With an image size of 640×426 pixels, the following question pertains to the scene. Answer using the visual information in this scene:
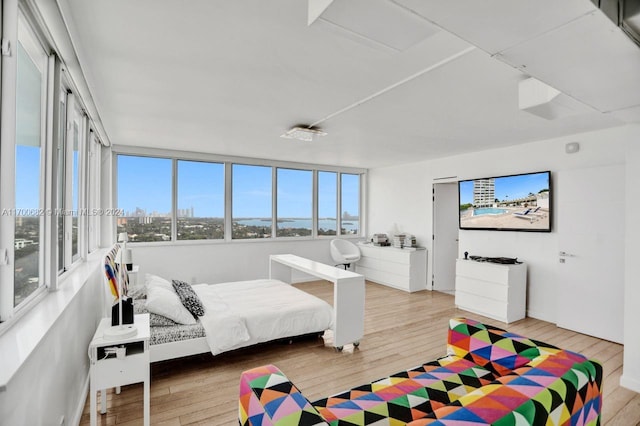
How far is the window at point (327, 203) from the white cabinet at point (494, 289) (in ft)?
10.7

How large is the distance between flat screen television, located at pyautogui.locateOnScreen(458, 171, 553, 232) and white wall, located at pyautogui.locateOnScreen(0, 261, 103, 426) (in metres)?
5.26

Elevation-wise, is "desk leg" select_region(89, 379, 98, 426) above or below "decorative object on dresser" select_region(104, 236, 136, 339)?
below

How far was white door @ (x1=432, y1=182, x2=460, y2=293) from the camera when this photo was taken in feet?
20.4

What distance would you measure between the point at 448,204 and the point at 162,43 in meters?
5.62

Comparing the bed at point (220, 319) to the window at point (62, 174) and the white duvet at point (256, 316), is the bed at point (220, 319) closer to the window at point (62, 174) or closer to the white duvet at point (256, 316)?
the white duvet at point (256, 316)

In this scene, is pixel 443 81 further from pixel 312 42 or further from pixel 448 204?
pixel 448 204

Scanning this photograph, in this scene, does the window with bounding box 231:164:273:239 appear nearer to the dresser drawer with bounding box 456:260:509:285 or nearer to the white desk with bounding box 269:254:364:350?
the white desk with bounding box 269:254:364:350

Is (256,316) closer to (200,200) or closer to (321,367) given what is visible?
(321,367)

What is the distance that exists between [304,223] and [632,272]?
5.39m

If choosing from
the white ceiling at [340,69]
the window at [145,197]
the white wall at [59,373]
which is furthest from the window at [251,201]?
the white wall at [59,373]

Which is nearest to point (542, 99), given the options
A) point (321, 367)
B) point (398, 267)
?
point (321, 367)

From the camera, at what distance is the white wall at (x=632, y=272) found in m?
2.68

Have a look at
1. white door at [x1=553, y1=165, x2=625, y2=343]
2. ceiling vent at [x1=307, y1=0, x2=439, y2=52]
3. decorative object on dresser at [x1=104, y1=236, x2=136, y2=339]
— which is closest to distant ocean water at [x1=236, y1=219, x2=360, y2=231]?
decorative object on dresser at [x1=104, y1=236, x2=136, y2=339]

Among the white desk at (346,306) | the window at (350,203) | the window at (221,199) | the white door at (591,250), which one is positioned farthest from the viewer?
the window at (350,203)
